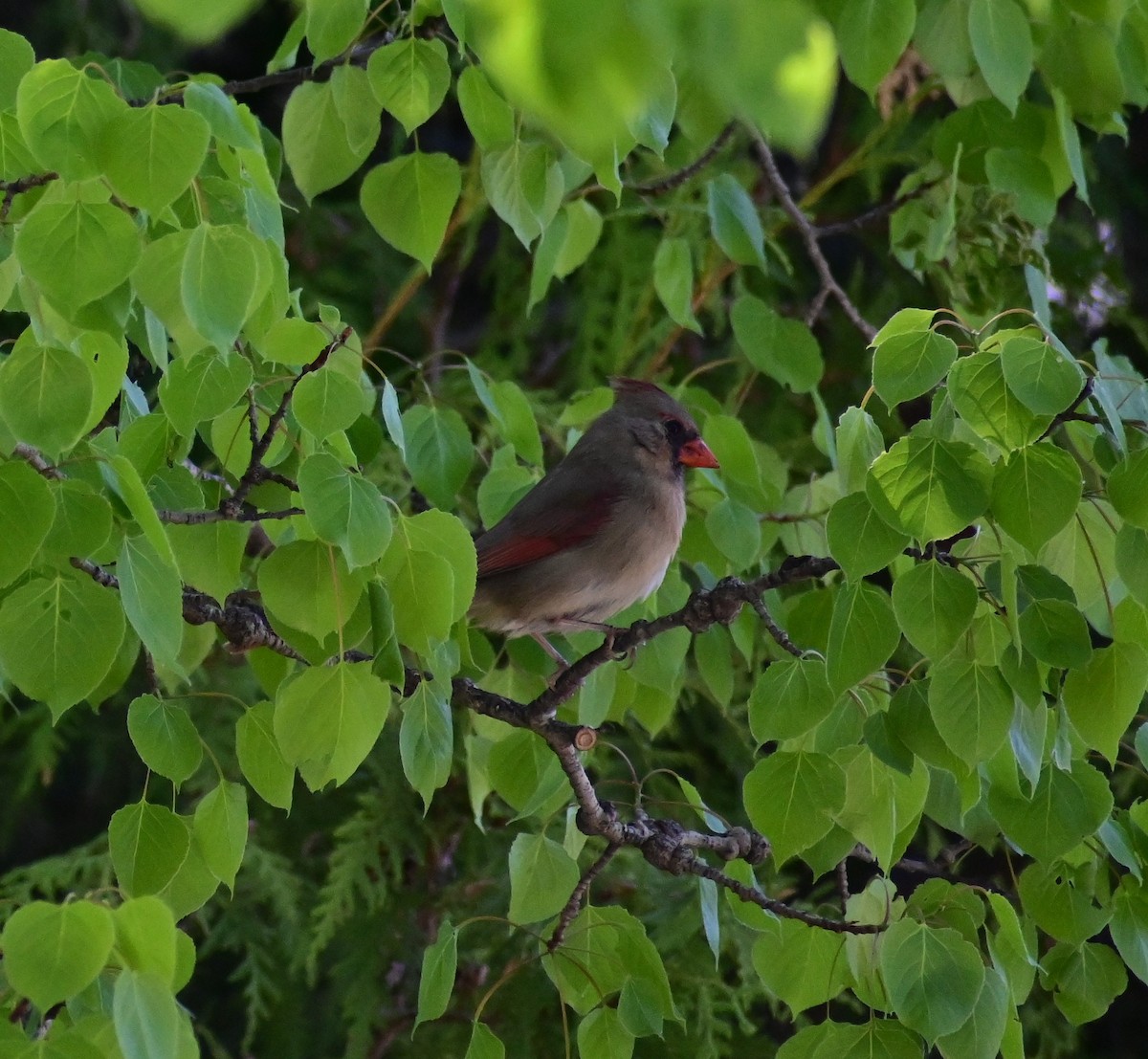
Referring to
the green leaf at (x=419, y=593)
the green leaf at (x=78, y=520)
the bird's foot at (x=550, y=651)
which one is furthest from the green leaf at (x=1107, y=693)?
the bird's foot at (x=550, y=651)

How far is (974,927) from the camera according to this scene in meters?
1.74

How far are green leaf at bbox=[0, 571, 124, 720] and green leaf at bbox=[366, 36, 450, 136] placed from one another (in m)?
0.65

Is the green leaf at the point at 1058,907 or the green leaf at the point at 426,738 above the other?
the green leaf at the point at 426,738

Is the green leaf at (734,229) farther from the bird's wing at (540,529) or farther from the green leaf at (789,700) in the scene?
the green leaf at (789,700)

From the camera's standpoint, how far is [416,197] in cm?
193

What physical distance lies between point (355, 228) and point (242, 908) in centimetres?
173

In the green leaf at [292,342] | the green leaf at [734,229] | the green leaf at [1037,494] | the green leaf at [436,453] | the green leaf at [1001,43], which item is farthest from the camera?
the green leaf at [734,229]

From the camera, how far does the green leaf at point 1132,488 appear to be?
1.41 m

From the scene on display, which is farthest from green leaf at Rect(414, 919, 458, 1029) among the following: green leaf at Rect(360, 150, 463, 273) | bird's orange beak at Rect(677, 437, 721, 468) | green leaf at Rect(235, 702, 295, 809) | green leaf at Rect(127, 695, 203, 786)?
bird's orange beak at Rect(677, 437, 721, 468)

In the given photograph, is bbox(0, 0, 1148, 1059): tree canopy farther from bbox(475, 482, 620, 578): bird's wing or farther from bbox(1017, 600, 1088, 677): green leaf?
bbox(475, 482, 620, 578): bird's wing

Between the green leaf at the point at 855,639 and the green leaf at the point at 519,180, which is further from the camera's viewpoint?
the green leaf at the point at 519,180

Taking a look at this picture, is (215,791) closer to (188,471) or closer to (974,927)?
(188,471)

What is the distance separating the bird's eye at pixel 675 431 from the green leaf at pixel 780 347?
68 centimetres

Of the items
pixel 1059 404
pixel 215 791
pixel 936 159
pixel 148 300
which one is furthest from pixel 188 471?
pixel 936 159
